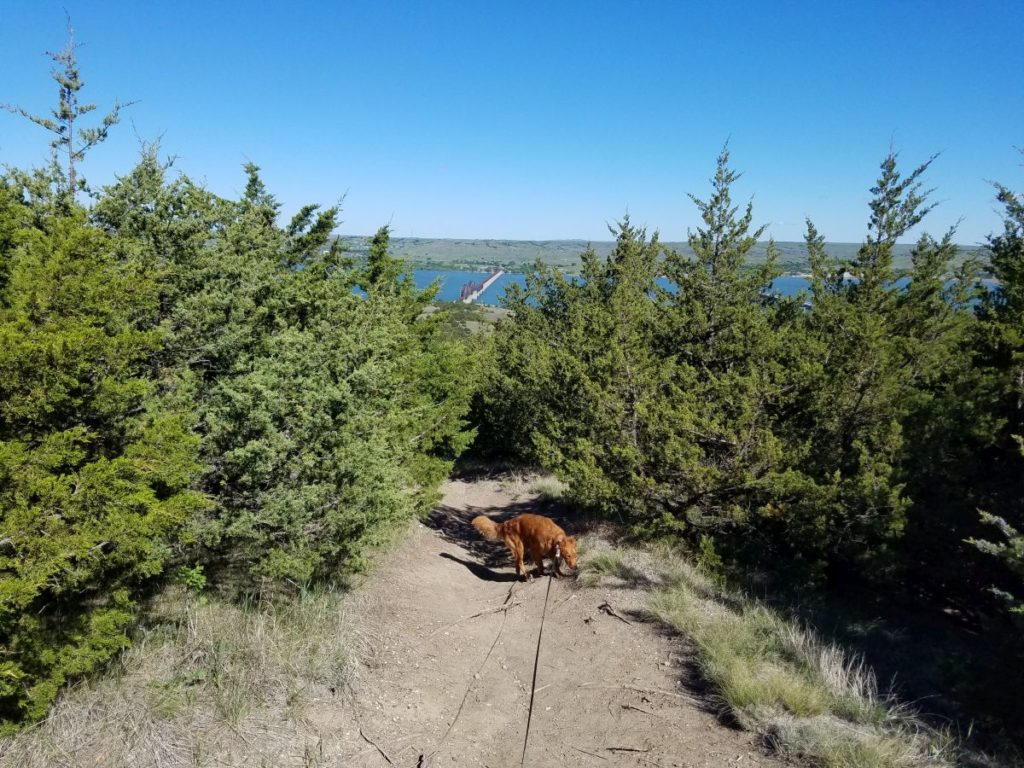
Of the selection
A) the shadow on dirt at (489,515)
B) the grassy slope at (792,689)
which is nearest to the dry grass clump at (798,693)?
the grassy slope at (792,689)

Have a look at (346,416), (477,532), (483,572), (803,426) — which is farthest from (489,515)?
(346,416)

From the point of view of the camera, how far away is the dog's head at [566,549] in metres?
8.38

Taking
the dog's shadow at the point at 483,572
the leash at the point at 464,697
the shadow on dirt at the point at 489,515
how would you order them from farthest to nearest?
the shadow on dirt at the point at 489,515
the dog's shadow at the point at 483,572
the leash at the point at 464,697

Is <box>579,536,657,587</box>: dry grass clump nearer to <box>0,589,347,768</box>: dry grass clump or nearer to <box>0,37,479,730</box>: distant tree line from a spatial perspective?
<box>0,37,479,730</box>: distant tree line

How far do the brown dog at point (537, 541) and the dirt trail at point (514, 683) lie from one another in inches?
12.8

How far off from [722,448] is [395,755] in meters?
6.60

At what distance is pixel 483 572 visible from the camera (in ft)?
31.9

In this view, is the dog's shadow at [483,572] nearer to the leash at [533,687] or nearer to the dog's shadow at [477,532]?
the dog's shadow at [477,532]

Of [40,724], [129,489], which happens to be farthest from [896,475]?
[40,724]

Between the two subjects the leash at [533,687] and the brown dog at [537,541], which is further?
the brown dog at [537,541]

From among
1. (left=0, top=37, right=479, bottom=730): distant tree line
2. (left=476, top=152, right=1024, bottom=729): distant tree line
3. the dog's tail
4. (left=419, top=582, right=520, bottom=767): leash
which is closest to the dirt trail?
(left=419, top=582, right=520, bottom=767): leash

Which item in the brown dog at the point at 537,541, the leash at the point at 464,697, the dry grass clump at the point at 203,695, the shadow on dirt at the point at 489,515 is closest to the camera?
the dry grass clump at the point at 203,695

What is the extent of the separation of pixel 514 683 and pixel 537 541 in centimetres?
285

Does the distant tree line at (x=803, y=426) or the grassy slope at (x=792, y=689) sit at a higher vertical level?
the distant tree line at (x=803, y=426)
